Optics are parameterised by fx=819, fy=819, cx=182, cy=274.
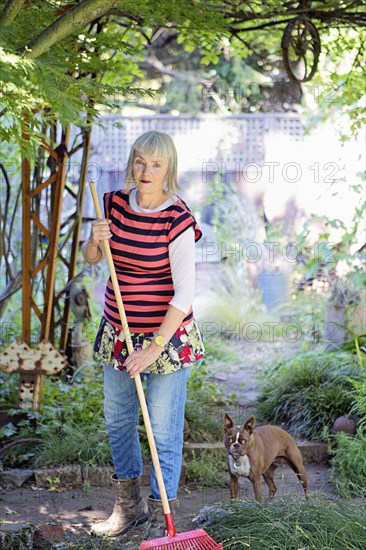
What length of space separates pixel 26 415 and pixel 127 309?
1818mm

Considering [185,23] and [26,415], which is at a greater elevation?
[185,23]

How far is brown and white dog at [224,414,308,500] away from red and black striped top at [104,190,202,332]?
2.16 ft

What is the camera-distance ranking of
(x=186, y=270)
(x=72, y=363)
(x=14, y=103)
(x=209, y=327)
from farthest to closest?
(x=209, y=327) → (x=72, y=363) → (x=186, y=270) → (x=14, y=103)

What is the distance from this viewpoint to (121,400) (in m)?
3.37

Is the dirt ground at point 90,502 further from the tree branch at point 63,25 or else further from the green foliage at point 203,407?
the tree branch at point 63,25

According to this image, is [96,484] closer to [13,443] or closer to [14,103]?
[13,443]

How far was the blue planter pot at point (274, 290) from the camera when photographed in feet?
28.9

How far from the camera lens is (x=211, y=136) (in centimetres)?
1071

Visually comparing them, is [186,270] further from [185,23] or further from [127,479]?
[185,23]

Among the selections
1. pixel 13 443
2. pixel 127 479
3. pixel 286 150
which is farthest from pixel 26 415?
pixel 286 150

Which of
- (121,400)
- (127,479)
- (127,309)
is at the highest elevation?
(127,309)

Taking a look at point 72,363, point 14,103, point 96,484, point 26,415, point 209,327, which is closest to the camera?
point 14,103

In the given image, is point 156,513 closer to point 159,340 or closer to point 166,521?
point 166,521

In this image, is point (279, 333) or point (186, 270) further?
point (279, 333)
